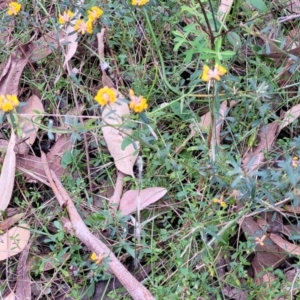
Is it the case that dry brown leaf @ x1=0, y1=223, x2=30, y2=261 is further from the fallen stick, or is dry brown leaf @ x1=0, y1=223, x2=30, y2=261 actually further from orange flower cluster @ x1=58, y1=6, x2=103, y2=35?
orange flower cluster @ x1=58, y1=6, x2=103, y2=35

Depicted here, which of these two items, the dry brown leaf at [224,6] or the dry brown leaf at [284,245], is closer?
the dry brown leaf at [284,245]

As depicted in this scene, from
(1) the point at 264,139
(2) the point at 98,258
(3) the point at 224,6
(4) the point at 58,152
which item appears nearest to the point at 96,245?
(2) the point at 98,258

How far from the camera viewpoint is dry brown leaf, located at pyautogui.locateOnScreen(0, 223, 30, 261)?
5.12 feet

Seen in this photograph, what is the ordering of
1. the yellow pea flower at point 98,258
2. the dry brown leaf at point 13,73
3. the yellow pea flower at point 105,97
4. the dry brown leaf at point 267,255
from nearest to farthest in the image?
the yellow pea flower at point 105,97 < the yellow pea flower at point 98,258 < the dry brown leaf at point 267,255 < the dry brown leaf at point 13,73

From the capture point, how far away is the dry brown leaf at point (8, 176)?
1628mm

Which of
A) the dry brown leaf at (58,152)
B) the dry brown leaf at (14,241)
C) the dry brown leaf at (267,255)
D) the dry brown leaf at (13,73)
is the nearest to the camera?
the dry brown leaf at (267,255)

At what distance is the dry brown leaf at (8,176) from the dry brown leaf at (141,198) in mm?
387

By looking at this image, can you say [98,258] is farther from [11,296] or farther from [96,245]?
[11,296]

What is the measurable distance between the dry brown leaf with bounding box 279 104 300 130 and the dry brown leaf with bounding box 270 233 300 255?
355mm

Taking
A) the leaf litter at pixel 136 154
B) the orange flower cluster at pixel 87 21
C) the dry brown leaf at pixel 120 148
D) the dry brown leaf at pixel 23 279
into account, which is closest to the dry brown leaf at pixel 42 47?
the leaf litter at pixel 136 154

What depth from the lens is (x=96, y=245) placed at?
1453 millimetres

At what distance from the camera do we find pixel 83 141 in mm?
1701

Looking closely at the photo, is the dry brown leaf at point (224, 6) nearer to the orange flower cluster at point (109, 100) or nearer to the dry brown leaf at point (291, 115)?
the dry brown leaf at point (291, 115)

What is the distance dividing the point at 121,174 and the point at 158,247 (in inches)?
10.9
